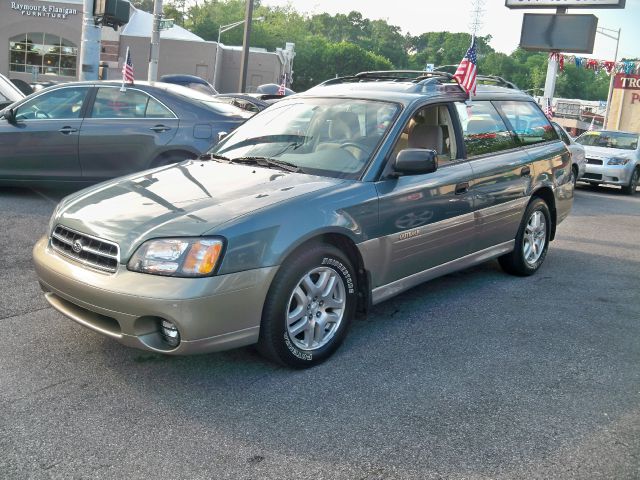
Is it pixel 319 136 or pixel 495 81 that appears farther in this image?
pixel 495 81

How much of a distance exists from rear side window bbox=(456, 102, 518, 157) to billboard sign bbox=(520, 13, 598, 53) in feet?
67.0

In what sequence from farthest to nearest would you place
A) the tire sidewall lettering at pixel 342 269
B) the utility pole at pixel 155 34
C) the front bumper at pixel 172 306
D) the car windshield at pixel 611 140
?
the utility pole at pixel 155 34, the car windshield at pixel 611 140, the tire sidewall lettering at pixel 342 269, the front bumper at pixel 172 306

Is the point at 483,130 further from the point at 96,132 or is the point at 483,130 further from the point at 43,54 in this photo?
the point at 43,54

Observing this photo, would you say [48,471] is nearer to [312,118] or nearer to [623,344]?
[312,118]

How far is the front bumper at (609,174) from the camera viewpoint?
51.2 ft

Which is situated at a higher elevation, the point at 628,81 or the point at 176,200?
the point at 628,81

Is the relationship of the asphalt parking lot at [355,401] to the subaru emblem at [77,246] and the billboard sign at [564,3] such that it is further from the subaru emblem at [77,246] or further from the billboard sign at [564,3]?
the billboard sign at [564,3]

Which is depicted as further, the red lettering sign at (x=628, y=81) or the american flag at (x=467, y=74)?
the red lettering sign at (x=628, y=81)

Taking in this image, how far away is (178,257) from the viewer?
3473 mm

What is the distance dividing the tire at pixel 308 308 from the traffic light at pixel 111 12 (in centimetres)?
835

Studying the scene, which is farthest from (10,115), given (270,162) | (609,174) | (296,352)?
(609,174)

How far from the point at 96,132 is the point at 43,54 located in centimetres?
Result: 4100

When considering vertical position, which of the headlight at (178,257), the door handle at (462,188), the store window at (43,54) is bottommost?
the headlight at (178,257)

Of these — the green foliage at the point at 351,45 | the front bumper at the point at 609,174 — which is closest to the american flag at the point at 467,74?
the front bumper at the point at 609,174
